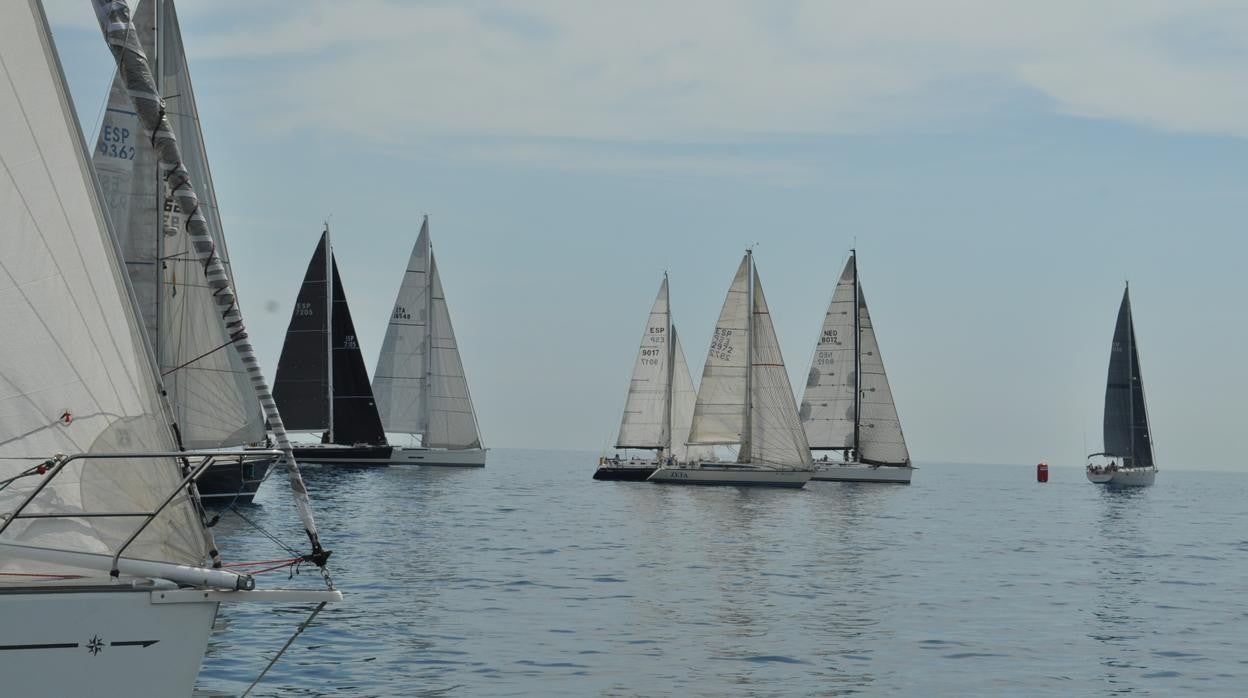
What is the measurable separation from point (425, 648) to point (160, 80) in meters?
20.4

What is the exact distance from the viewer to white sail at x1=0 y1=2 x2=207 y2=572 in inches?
401

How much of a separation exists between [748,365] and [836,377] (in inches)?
471

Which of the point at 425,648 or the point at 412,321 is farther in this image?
the point at 412,321

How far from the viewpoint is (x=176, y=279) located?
34.0m

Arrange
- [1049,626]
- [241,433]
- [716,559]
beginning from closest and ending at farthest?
1. [1049,626]
2. [716,559]
3. [241,433]

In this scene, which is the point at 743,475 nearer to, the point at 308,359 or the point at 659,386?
the point at 659,386

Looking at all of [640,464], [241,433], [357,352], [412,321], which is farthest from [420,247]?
[241,433]

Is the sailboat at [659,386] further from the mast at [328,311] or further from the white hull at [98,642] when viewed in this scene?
the white hull at [98,642]

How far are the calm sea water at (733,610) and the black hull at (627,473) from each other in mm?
22275

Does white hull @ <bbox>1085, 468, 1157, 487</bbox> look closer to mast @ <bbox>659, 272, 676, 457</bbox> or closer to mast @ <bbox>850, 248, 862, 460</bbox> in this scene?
mast @ <bbox>850, 248, 862, 460</bbox>

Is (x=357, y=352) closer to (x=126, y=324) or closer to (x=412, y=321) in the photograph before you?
(x=412, y=321)

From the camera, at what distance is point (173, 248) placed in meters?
33.9

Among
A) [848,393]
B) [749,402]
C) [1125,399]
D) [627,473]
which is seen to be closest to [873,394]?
[848,393]

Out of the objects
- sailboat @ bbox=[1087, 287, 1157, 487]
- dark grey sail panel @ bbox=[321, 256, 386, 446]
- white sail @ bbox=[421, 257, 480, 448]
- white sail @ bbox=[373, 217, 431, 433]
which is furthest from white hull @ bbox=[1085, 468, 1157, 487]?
dark grey sail panel @ bbox=[321, 256, 386, 446]
